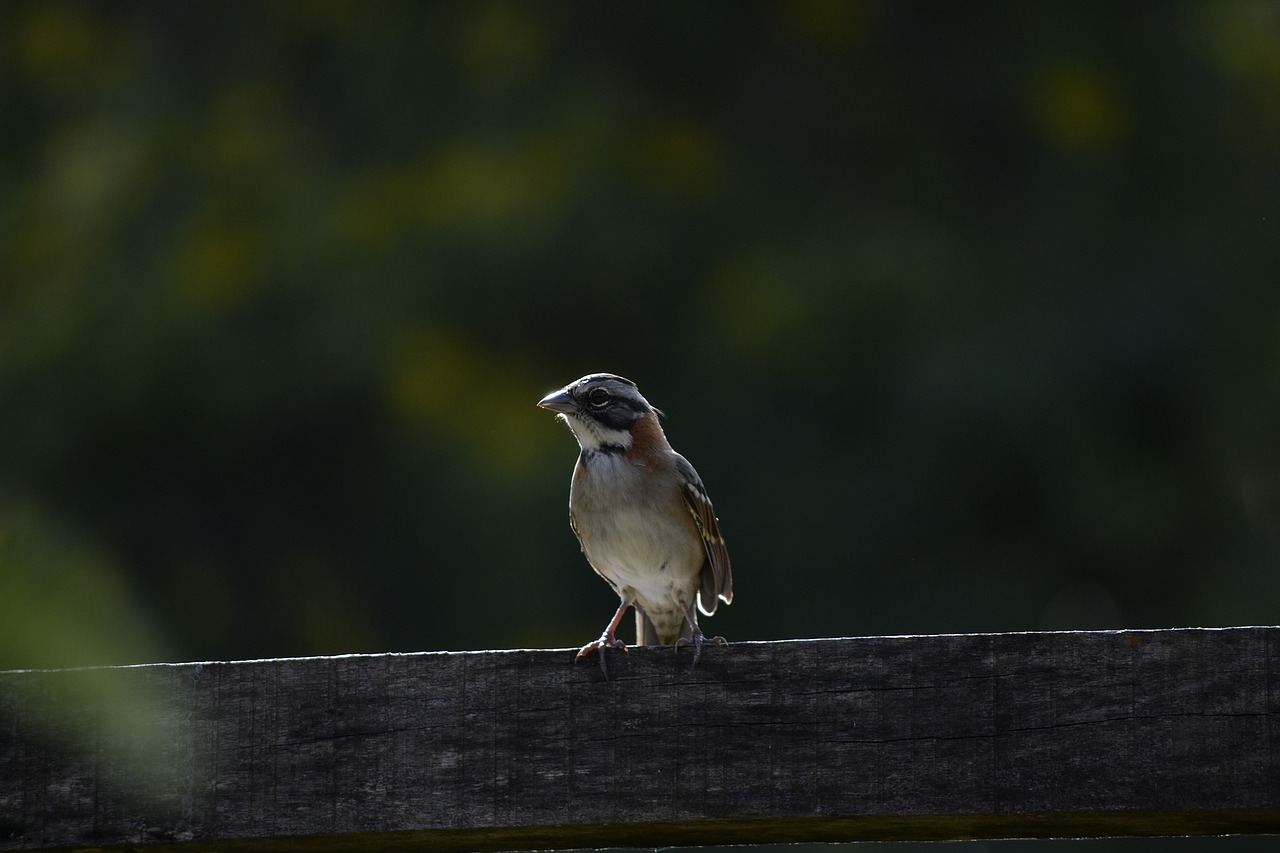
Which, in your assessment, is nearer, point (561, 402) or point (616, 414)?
point (561, 402)

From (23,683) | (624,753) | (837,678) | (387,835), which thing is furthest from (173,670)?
(837,678)

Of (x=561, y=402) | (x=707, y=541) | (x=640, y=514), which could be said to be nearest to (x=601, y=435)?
(x=561, y=402)

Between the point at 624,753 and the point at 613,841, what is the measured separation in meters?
0.28

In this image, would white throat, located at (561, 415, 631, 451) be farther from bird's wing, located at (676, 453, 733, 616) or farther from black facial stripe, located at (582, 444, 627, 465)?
bird's wing, located at (676, 453, 733, 616)

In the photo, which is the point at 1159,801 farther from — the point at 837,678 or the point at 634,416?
the point at 634,416

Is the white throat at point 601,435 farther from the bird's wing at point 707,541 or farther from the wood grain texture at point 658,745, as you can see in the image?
the wood grain texture at point 658,745

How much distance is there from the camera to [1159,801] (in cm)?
241

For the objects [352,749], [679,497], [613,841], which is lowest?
[613,841]

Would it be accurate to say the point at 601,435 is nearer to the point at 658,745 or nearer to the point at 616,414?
the point at 616,414

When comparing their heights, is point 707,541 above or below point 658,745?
above

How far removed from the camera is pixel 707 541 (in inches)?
200

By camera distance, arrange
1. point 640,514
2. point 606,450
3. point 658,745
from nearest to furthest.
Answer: point 658,745
point 640,514
point 606,450

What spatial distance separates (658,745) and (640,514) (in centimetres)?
236

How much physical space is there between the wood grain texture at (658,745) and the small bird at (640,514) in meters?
2.22
